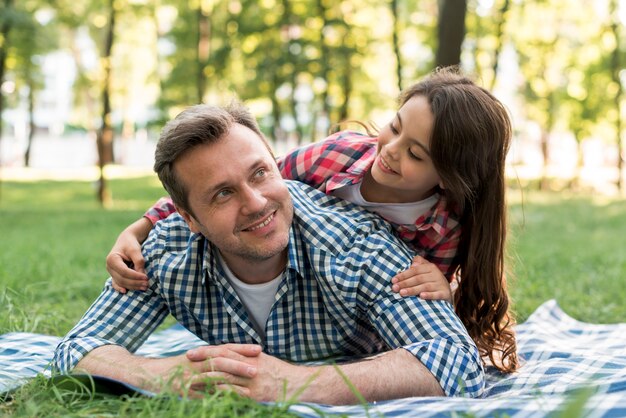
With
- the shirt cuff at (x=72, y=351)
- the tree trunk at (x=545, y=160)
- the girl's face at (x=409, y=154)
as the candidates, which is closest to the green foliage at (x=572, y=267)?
the girl's face at (x=409, y=154)

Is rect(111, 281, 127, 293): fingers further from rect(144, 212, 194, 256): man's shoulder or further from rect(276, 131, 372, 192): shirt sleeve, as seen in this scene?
rect(276, 131, 372, 192): shirt sleeve

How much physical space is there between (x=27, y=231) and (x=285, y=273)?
8988mm

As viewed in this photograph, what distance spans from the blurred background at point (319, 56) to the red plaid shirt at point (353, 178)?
6.67 metres

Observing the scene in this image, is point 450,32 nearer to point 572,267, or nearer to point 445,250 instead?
point 572,267

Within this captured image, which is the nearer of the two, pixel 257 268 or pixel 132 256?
pixel 257 268

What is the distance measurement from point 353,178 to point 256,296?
728mm

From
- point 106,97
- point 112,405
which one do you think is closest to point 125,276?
point 112,405

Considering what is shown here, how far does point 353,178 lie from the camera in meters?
3.44

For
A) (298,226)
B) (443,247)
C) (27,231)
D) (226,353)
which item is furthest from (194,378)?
(27,231)

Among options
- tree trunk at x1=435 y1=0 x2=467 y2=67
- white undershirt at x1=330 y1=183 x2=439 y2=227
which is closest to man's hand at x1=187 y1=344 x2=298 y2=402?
white undershirt at x1=330 y1=183 x2=439 y2=227

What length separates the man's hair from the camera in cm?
289

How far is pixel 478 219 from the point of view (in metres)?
3.30

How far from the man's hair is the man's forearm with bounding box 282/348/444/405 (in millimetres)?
910

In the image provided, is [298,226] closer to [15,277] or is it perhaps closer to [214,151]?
[214,151]
